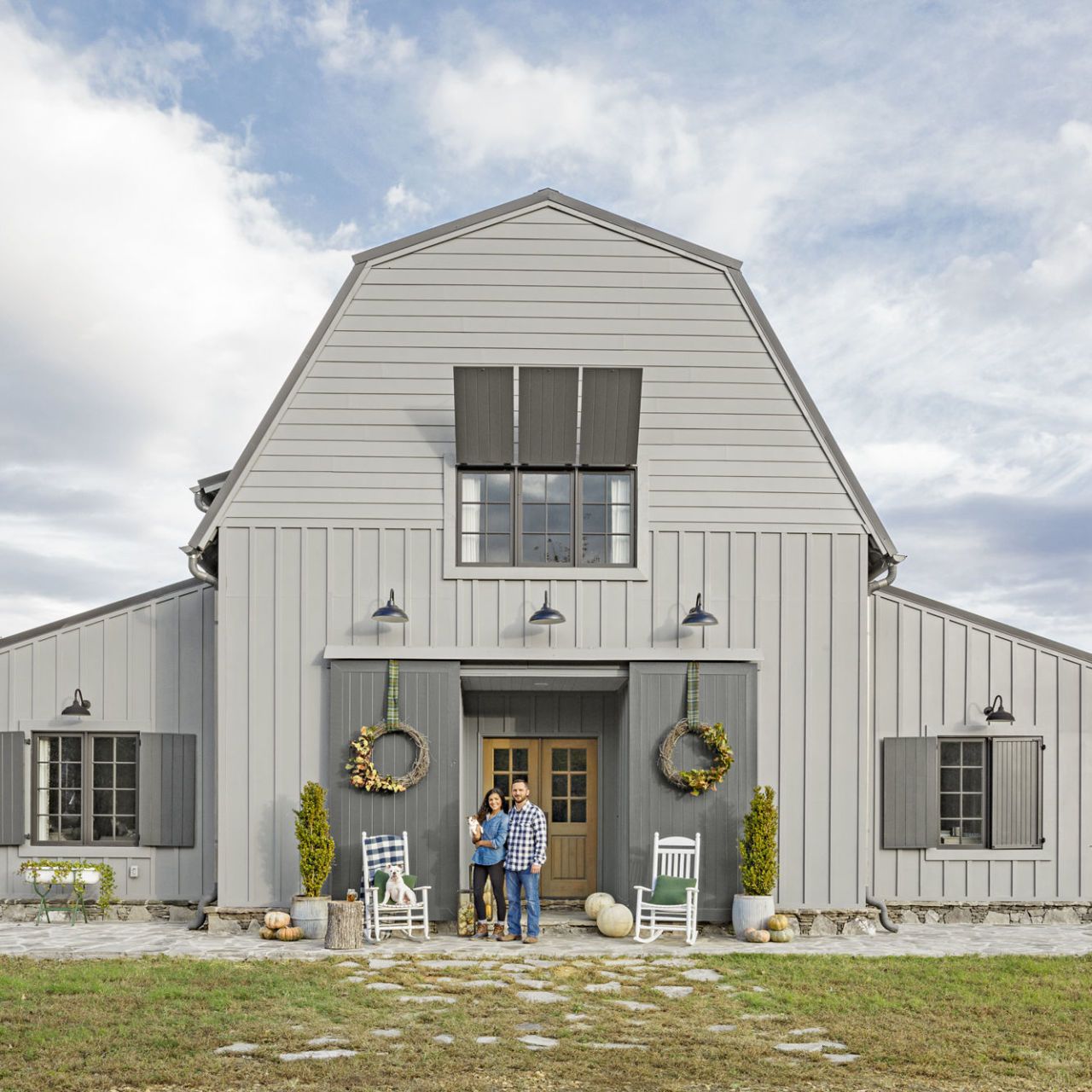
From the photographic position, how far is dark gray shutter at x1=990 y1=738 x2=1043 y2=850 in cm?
1301

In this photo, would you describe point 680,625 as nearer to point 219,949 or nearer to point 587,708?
point 587,708

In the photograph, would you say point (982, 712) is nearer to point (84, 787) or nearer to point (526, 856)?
point (526, 856)

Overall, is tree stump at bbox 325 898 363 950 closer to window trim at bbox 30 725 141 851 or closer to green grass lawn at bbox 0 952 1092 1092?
green grass lawn at bbox 0 952 1092 1092

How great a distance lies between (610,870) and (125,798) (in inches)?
206

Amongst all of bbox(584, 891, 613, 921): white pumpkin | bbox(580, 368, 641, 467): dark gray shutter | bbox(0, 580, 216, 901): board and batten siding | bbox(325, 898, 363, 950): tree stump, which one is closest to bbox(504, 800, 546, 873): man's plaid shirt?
bbox(584, 891, 613, 921): white pumpkin

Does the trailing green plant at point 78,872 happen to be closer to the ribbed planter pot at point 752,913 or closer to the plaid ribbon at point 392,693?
the plaid ribbon at point 392,693

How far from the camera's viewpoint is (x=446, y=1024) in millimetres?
7664

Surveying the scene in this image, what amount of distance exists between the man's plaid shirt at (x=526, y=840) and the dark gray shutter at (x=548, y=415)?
3.39 m

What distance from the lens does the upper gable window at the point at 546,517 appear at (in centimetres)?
1216

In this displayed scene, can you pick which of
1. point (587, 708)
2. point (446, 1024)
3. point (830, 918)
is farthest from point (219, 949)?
point (830, 918)

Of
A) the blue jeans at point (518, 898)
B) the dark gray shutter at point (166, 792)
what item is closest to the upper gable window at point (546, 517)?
the blue jeans at point (518, 898)

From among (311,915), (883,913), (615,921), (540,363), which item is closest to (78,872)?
(311,915)

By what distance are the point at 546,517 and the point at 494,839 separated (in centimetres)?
316

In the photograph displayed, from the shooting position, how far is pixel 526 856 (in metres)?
11.2
